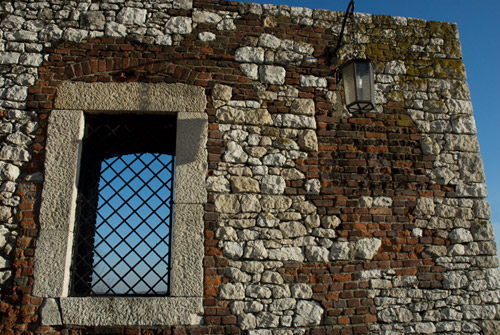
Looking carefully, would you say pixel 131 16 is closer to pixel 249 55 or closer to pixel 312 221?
pixel 249 55

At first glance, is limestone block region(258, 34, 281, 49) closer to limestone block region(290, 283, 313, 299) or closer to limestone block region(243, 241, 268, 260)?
limestone block region(243, 241, 268, 260)

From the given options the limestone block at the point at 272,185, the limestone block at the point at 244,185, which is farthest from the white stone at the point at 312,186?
the limestone block at the point at 244,185

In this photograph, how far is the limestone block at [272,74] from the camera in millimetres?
4121

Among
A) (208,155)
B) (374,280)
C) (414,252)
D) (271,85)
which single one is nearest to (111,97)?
(208,155)

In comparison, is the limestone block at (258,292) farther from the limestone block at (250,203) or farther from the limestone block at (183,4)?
the limestone block at (183,4)

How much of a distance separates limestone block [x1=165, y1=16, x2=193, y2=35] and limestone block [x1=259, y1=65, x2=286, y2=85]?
2.81ft

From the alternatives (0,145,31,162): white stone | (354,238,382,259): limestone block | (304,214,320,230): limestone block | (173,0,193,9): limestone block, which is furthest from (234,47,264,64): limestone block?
(0,145,31,162): white stone

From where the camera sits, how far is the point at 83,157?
3932 mm

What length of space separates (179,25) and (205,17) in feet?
0.94

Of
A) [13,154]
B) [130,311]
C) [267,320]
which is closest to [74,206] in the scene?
[13,154]

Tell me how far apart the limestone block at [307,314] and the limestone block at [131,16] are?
3168 millimetres

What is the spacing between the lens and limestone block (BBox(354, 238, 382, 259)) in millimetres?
3756

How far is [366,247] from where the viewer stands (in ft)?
12.4

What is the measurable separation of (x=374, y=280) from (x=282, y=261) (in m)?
0.87
